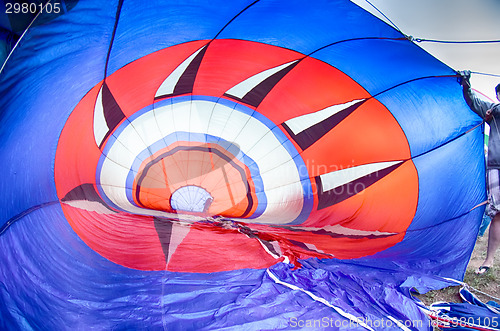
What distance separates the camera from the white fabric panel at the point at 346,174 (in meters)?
2.45

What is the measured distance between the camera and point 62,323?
1.31 meters

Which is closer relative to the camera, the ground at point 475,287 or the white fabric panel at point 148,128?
the ground at point 475,287

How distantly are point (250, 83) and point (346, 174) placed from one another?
0.97m

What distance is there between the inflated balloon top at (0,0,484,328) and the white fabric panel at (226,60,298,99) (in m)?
0.01

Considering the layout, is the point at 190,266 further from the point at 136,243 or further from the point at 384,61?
the point at 384,61

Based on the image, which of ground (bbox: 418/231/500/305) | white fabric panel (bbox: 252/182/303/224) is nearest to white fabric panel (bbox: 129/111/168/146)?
white fabric panel (bbox: 252/182/303/224)

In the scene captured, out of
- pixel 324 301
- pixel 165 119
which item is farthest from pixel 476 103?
pixel 165 119

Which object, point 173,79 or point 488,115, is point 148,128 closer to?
point 173,79

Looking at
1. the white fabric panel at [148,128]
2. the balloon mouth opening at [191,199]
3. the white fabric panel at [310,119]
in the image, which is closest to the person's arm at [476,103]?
the white fabric panel at [310,119]

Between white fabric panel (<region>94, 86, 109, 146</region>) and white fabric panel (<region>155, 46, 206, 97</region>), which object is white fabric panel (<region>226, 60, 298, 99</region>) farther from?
white fabric panel (<region>94, 86, 109, 146</region>)

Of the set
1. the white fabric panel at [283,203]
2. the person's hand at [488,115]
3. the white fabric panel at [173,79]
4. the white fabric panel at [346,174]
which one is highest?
the white fabric panel at [173,79]

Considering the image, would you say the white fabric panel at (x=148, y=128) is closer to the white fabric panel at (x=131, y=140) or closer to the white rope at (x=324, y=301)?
the white fabric panel at (x=131, y=140)

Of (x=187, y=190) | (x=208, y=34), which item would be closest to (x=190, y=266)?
(x=187, y=190)

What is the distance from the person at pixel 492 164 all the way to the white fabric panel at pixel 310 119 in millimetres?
763
